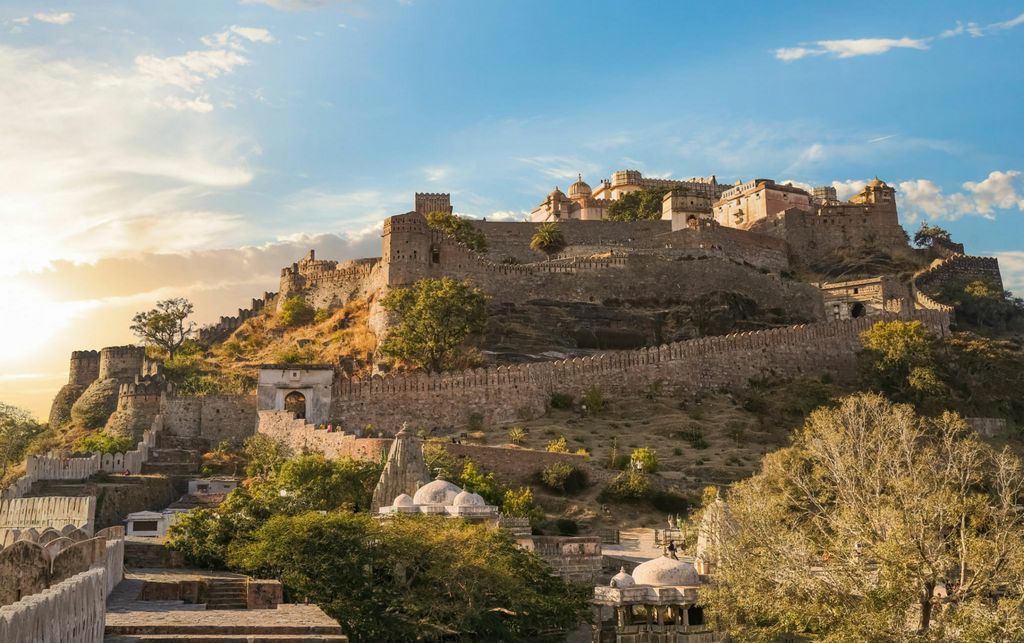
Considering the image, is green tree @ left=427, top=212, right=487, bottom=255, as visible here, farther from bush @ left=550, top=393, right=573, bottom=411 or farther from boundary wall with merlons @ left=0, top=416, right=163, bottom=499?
boundary wall with merlons @ left=0, top=416, right=163, bottom=499

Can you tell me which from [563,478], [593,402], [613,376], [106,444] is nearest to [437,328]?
[593,402]

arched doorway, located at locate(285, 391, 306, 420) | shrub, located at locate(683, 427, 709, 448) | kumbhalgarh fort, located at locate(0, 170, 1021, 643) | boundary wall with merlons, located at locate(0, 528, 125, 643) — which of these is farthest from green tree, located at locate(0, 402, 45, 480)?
boundary wall with merlons, located at locate(0, 528, 125, 643)

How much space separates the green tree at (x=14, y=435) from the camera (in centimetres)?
5172

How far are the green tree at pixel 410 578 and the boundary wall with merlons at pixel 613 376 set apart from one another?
1919 cm

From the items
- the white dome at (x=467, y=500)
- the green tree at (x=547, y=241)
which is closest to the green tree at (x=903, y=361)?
the green tree at (x=547, y=241)

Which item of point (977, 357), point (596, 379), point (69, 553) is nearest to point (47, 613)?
point (69, 553)

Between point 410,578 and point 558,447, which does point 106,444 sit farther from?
point 410,578

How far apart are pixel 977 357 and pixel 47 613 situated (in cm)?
5449

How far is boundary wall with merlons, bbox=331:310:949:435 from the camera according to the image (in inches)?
1812

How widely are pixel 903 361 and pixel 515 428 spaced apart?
20.6m

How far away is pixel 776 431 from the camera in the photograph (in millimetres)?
47594

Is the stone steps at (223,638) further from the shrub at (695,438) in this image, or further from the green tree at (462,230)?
the green tree at (462,230)

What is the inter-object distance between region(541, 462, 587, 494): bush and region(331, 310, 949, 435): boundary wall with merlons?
23.8ft

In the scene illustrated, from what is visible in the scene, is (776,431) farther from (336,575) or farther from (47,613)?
(47,613)
